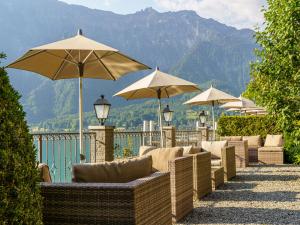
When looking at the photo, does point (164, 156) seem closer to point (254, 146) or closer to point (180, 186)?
point (180, 186)

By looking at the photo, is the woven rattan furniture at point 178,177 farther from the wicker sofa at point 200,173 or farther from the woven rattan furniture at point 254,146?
the woven rattan furniture at point 254,146

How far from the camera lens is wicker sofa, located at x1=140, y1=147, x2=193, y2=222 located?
528 centimetres

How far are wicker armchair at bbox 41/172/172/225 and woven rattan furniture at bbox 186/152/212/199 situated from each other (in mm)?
3138

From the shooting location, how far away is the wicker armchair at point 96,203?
10.7 ft

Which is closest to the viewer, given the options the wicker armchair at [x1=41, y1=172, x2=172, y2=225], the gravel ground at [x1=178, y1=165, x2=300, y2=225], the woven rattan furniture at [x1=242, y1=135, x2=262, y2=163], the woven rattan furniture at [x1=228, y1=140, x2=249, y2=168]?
the wicker armchair at [x1=41, y1=172, x2=172, y2=225]

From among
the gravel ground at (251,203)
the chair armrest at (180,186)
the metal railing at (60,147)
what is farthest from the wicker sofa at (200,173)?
the metal railing at (60,147)

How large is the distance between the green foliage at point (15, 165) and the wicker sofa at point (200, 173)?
4.27m

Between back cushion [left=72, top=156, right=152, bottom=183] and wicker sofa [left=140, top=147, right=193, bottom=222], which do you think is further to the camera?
wicker sofa [left=140, top=147, right=193, bottom=222]

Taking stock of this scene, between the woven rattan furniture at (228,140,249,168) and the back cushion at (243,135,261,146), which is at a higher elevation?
the back cushion at (243,135,261,146)

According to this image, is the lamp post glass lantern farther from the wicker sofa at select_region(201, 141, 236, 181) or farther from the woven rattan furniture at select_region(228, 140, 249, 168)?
the woven rattan furniture at select_region(228, 140, 249, 168)

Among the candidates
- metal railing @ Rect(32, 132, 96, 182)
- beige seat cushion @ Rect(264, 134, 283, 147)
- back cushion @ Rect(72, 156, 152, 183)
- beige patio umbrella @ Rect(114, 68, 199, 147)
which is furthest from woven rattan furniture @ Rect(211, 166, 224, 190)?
beige seat cushion @ Rect(264, 134, 283, 147)

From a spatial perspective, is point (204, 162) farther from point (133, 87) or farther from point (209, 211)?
point (133, 87)

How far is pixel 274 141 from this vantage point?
14492 millimetres

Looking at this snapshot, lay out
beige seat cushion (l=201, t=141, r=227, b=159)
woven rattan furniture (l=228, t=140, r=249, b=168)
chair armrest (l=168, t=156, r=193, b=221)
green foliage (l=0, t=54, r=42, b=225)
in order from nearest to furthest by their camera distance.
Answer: green foliage (l=0, t=54, r=42, b=225) < chair armrest (l=168, t=156, r=193, b=221) < beige seat cushion (l=201, t=141, r=227, b=159) < woven rattan furniture (l=228, t=140, r=249, b=168)
